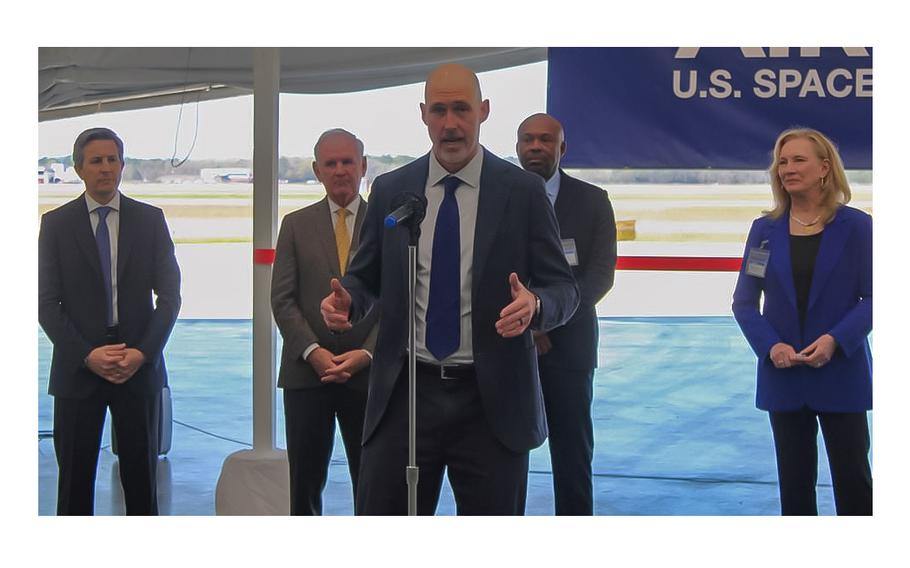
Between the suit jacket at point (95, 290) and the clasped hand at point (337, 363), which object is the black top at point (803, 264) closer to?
the clasped hand at point (337, 363)

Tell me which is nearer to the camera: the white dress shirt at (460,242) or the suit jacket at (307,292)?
the white dress shirt at (460,242)

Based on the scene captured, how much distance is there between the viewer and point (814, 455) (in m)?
4.34

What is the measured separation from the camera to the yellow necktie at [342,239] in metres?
4.34

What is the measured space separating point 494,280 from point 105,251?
1593mm

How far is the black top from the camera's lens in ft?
14.0

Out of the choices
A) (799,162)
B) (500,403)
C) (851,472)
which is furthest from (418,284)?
(851,472)

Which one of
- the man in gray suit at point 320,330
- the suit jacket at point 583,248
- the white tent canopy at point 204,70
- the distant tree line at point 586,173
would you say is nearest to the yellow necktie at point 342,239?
the man in gray suit at point 320,330

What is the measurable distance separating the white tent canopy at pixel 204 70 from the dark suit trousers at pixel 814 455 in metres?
1.74

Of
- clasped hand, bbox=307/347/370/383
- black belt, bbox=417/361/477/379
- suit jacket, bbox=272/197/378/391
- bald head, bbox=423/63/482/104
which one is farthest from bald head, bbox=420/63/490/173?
clasped hand, bbox=307/347/370/383

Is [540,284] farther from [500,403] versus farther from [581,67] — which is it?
[581,67]

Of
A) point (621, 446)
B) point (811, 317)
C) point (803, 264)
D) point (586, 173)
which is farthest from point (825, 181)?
point (621, 446)

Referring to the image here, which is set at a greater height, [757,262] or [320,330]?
[757,262]

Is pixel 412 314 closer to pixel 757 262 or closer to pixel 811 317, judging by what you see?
pixel 757 262

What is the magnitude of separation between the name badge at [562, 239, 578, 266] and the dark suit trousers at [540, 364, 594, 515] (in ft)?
1.27
